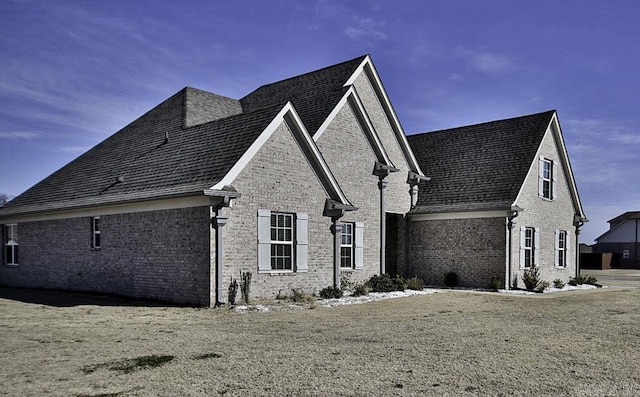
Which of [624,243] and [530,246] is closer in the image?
[530,246]

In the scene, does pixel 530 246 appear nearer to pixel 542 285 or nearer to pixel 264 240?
pixel 542 285

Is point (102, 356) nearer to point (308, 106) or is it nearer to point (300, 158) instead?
point (300, 158)

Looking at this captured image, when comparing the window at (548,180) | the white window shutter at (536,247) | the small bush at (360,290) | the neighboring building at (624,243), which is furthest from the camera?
the neighboring building at (624,243)

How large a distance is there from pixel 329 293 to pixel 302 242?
205 centimetres

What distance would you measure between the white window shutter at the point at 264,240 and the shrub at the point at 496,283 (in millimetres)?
10429

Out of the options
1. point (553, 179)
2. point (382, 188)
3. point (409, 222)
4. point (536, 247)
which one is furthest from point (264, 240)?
point (553, 179)

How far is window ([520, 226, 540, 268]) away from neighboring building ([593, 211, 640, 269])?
39.3m

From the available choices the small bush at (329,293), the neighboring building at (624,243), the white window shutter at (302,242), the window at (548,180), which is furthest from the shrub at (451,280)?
the neighboring building at (624,243)

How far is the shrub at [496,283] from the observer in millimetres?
22516

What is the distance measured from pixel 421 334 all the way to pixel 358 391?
471cm

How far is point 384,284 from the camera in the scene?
21.3 meters

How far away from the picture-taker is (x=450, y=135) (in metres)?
29.5

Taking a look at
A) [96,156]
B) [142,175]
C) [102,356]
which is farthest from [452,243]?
[102,356]

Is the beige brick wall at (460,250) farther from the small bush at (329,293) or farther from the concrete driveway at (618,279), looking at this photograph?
the concrete driveway at (618,279)
